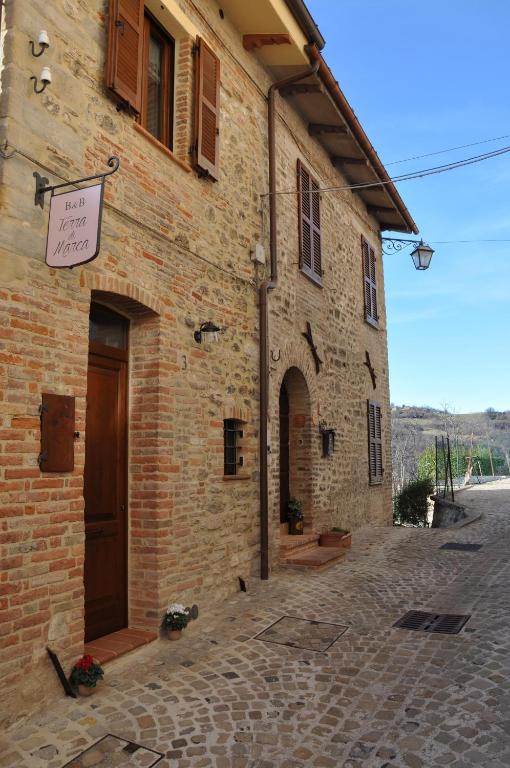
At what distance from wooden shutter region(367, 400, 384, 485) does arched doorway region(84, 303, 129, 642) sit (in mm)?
7436

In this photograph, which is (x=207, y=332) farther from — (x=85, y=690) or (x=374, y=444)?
(x=374, y=444)

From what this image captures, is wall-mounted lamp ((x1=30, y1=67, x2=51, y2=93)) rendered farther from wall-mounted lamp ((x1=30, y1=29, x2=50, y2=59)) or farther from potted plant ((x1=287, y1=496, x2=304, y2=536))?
potted plant ((x1=287, y1=496, x2=304, y2=536))

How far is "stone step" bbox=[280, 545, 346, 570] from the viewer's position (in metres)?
6.97

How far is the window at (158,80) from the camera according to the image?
17.4 ft

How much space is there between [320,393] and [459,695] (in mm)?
5700

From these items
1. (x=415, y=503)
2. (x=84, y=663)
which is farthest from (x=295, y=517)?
(x=415, y=503)

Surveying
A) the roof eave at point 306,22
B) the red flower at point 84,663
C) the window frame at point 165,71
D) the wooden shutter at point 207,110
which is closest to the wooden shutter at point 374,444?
the roof eave at point 306,22

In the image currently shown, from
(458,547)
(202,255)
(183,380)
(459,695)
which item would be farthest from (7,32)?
(458,547)

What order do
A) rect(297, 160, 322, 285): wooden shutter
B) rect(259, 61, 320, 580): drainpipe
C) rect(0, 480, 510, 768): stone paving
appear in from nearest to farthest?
rect(0, 480, 510, 768): stone paving < rect(259, 61, 320, 580): drainpipe < rect(297, 160, 322, 285): wooden shutter

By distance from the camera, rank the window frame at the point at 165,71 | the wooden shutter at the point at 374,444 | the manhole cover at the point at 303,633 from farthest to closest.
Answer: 1. the wooden shutter at the point at 374,444
2. the window frame at the point at 165,71
3. the manhole cover at the point at 303,633

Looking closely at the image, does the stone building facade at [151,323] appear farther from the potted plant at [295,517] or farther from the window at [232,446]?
the potted plant at [295,517]

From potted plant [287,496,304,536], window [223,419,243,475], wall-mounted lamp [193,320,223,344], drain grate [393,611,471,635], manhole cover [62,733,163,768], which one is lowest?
manhole cover [62,733,163,768]

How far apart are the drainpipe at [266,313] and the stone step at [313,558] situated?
634 millimetres

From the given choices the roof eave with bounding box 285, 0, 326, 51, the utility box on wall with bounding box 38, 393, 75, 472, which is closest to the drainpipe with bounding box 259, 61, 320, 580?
the roof eave with bounding box 285, 0, 326, 51
